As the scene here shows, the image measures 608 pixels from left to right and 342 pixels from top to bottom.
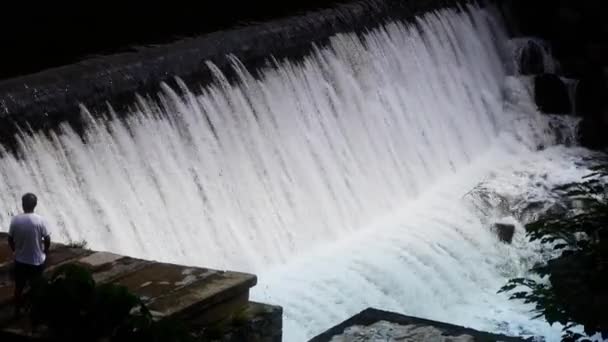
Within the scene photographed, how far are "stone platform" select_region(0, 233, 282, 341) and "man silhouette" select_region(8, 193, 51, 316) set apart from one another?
0.12m

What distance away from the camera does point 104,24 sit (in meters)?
14.8

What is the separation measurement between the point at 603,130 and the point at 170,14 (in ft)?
24.2

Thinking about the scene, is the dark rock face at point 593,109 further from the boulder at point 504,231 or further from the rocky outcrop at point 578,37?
the boulder at point 504,231

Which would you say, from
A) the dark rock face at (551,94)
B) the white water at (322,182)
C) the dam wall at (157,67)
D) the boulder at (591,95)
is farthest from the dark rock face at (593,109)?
the dam wall at (157,67)

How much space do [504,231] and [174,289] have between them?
879cm

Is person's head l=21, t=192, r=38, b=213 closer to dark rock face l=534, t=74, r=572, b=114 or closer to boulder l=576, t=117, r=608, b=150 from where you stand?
boulder l=576, t=117, r=608, b=150

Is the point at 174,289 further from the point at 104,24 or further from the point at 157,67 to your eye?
the point at 104,24

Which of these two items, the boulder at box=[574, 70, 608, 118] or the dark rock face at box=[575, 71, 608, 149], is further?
the boulder at box=[574, 70, 608, 118]

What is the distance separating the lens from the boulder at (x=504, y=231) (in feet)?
48.1

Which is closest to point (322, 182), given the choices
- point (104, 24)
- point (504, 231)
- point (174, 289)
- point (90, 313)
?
point (504, 231)

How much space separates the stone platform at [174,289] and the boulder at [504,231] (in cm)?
829

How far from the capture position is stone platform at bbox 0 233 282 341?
6238 mm

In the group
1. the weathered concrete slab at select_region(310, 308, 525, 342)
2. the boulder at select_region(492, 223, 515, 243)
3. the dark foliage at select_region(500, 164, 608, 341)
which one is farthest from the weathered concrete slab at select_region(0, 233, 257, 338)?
the boulder at select_region(492, 223, 515, 243)

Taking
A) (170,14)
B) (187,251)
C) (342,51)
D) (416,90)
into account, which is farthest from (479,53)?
Result: (187,251)
